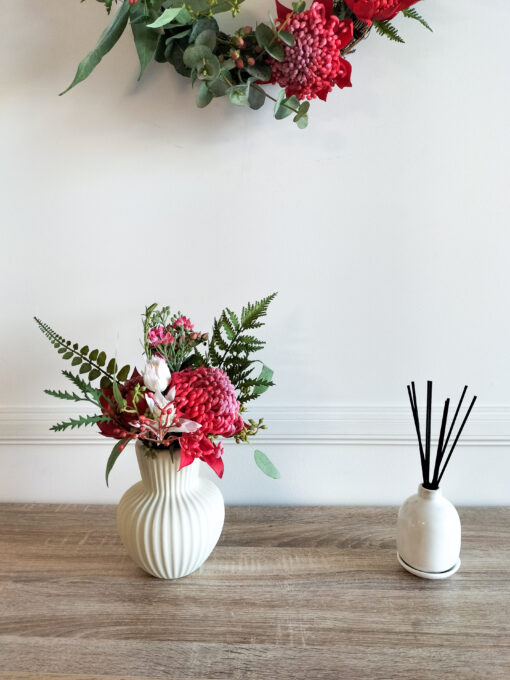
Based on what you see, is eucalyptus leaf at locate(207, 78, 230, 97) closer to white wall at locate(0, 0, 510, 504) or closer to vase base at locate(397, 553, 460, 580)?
white wall at locate(0, 0, 510, 504)

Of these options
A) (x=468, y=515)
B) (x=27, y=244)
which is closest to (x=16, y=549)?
(x=27, y=244)

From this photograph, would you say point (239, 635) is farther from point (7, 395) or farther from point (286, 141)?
point (286, 141)

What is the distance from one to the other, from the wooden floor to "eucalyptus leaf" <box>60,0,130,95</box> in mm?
776

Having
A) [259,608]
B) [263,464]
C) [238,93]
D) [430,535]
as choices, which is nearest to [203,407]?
[263,464]

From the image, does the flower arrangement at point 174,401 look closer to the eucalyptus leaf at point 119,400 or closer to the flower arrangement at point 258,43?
the eucalyptus leaf at point 119,400

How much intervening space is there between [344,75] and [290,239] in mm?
289

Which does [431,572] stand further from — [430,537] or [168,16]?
[168,16]

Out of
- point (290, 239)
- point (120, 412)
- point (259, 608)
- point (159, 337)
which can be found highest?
point (290, 239)

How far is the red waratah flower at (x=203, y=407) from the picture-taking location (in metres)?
0.74

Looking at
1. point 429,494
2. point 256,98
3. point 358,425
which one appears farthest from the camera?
point 358,425

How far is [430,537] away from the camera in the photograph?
830 millimetres

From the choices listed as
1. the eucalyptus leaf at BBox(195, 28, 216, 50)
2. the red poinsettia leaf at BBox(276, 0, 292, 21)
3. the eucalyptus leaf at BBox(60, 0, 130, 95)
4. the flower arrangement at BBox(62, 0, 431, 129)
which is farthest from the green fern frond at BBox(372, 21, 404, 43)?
the eucalyptus leaf at BBox(60, 0, 130, 95)

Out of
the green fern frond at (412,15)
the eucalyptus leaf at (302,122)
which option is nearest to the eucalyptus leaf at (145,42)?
the eucalyptus leaf at (302,122)

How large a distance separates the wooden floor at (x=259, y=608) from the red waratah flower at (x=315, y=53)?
76 cm
